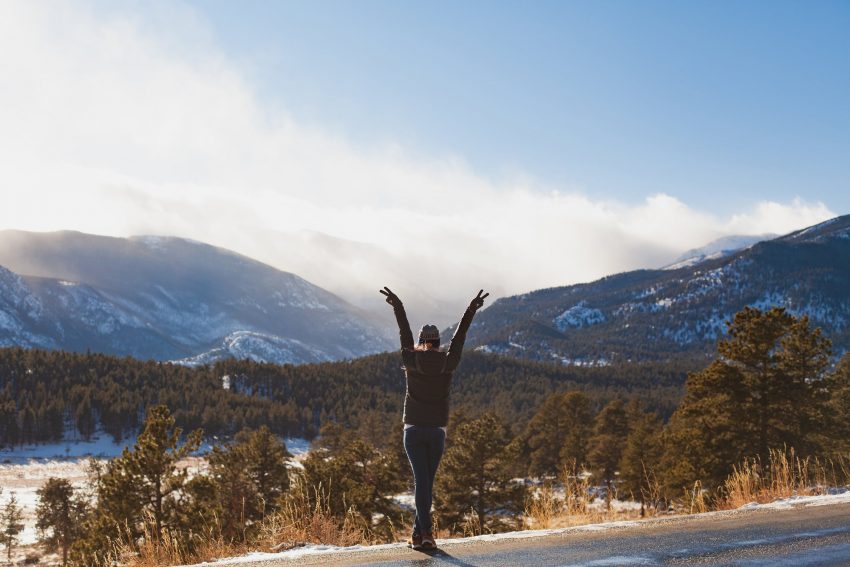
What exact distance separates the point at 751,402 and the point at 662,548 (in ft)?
62.7

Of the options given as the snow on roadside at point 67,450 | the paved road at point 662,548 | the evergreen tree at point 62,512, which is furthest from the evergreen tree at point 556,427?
the snow on roadside at point 67,450

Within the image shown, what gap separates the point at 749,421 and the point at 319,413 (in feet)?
557

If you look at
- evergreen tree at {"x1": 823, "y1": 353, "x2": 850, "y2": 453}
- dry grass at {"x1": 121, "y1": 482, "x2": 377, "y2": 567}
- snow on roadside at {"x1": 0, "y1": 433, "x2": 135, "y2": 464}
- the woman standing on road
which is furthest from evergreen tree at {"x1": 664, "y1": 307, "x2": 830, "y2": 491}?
snow on roadside at {"x1": 0, "y1": 433, "x2": 135, "y2": 464}

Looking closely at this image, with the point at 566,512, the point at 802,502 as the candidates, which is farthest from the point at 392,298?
the point at 802,502

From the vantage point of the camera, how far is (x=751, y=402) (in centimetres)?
2278

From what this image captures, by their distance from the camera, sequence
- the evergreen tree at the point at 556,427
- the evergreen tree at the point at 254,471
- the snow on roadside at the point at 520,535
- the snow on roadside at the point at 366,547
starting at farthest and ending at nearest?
the evergreen tree at the point at 556,427
the evergreen tree at the point at 254,471
the snow on roadside at the point at 520,535
the snow on roadside at the point at 366,547

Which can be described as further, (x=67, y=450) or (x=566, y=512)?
(x=67, y=450)

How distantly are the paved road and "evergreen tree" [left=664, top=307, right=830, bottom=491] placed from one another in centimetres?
1581

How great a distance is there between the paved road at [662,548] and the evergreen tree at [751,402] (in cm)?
1581

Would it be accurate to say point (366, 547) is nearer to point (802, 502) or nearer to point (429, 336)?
point (429, 336)

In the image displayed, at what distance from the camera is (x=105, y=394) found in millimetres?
149250

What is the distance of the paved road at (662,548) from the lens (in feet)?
19.8

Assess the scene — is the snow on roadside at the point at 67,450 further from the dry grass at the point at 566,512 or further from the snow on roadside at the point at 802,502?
the snow on roadside at the point at 802,502

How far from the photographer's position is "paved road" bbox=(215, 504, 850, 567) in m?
6.04
